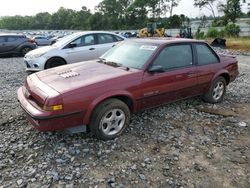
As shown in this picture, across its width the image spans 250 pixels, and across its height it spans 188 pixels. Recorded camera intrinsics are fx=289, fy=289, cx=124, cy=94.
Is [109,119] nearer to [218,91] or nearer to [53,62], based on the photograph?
[218,91]

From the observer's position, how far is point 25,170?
377 centimetres

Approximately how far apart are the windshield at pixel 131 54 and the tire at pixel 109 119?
2.89 ft

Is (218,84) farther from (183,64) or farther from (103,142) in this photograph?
(103,142)

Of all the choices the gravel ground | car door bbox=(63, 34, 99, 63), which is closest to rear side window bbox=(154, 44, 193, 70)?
the gravel ground

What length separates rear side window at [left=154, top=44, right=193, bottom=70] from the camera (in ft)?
17.1

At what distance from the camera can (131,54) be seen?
5363 mm

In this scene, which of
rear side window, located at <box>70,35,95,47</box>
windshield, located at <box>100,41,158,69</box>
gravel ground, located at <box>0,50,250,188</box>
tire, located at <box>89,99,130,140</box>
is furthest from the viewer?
rear side window, located at <box>70,35,95,47</box>

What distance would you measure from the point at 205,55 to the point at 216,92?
0.95 metres

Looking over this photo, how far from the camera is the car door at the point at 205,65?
5.91m

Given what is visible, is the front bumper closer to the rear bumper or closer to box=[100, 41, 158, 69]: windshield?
box=[100, 41, 158, 69]: windshield

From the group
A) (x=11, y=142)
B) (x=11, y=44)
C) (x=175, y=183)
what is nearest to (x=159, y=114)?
(x=175, y=183)

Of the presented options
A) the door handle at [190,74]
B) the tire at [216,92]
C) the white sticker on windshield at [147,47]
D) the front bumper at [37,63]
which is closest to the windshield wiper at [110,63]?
the white sticker on windshield at [147,47]

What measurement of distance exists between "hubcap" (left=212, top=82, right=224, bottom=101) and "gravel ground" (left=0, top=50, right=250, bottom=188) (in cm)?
80

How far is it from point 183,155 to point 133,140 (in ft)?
2.70
